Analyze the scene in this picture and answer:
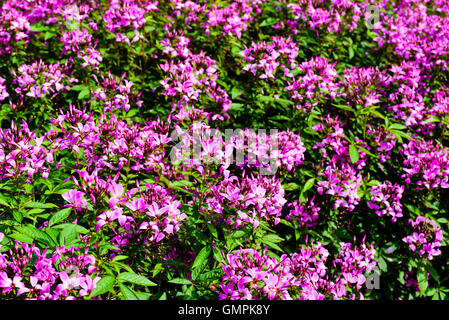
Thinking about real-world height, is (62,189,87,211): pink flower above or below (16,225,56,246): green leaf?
above

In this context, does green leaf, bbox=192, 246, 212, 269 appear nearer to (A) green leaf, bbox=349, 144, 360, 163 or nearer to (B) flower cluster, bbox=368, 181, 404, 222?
(A) green leaf, bbox=349, 144, 360, 163

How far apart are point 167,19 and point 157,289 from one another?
2948 millimetres

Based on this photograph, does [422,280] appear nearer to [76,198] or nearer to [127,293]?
[127,293]

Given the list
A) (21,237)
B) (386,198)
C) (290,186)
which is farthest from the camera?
(386,198)

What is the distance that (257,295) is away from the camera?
2.21 metres

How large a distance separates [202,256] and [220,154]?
0.68 metres

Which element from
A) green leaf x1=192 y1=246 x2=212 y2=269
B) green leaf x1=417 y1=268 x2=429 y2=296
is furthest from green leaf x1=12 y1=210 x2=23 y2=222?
green leaf x1=417 y1=268 x2=429 y2=296

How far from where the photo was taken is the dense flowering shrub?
2.29 meters

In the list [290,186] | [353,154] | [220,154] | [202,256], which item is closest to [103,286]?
[202,256]

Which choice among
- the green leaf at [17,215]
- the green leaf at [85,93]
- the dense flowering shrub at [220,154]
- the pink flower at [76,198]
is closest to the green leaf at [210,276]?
the dense flowering shrub at [220,154]

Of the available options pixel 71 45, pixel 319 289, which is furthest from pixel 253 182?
pixel 71 45

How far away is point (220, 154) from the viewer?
2.64 meters

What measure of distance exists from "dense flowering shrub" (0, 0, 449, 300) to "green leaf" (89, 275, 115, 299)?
1 cm
